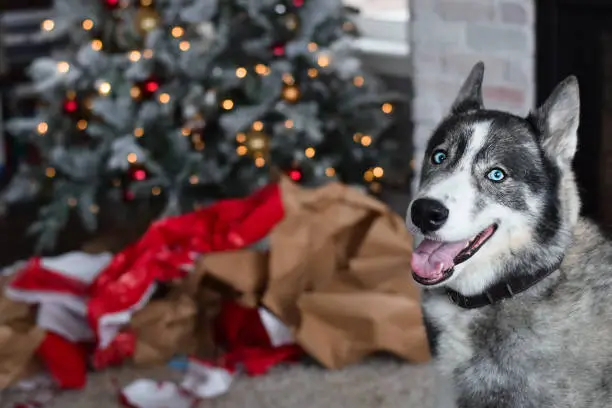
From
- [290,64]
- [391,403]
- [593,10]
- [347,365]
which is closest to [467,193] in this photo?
[391,403]

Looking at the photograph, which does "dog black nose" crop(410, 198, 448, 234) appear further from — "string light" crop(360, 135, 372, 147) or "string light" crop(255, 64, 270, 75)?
"string light" crop(360, 135, 372, 147)

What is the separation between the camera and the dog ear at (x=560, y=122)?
1.53m

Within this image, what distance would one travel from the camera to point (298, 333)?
2416mm

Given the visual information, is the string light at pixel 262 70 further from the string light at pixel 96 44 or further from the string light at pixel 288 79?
the string light at pixel 96 44

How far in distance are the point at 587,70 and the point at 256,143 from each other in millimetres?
1126

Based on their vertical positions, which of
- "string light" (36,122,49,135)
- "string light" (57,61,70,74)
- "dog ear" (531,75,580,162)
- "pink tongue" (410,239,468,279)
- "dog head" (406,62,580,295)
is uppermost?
"dog ear" (531,75,580,162)

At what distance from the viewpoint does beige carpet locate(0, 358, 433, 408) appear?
228cm

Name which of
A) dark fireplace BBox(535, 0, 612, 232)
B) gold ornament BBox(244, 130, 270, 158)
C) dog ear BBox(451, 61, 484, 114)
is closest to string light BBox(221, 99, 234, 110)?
gold ornament BBox(244, 130, 270, 158)

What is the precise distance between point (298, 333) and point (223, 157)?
1.08m

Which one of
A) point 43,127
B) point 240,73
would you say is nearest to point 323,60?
point 240,73

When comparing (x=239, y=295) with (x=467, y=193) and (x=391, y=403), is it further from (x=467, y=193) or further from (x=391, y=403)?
(x=467, y=193)

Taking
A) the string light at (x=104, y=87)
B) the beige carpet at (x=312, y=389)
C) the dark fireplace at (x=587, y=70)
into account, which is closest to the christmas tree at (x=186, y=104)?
the string light at (x=104, y=87)

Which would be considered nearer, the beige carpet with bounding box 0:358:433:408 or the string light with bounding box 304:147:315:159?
the beige carpet with bounding box 0:358:433:408

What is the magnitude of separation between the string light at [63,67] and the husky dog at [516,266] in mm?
1975
